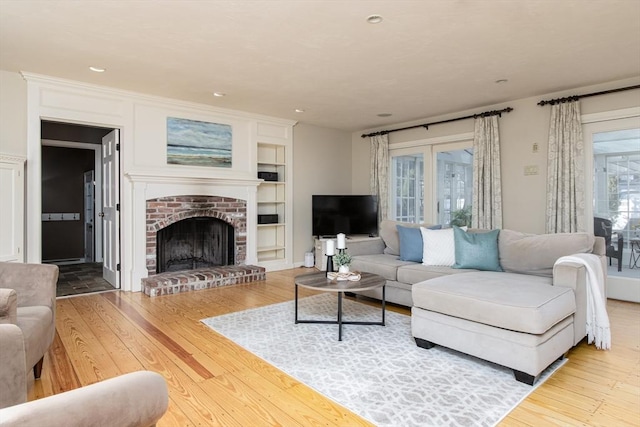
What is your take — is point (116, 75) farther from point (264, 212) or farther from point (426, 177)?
point (426, 177)

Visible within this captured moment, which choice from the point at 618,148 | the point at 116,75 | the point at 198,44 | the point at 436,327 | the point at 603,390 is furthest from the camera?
the point at 618,148

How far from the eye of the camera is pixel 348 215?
664 centimetres

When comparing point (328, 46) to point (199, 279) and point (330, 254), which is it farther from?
point (199, 279)

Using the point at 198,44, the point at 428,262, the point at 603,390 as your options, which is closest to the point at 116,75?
the point at 198,44

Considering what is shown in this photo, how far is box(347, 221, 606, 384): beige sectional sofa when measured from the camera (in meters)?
2.26

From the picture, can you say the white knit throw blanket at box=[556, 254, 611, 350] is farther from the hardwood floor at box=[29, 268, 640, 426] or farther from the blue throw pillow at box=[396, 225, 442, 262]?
the blue throw pillow at box=[396, 225, 442, 262]

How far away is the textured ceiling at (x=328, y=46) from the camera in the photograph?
A: 2.72 m

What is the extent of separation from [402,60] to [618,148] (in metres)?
2.93

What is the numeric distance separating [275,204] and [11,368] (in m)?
5.52

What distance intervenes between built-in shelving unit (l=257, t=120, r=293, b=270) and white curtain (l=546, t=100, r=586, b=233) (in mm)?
3872

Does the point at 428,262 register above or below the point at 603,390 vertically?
above

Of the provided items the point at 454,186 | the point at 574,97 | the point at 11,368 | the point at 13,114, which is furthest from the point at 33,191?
the point at 574,97

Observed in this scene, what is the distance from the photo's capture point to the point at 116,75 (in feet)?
13.4

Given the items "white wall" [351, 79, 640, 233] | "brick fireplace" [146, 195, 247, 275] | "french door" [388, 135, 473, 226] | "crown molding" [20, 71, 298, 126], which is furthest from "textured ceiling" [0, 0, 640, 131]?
"brick fireplace" [146, 195, 247, 275]
